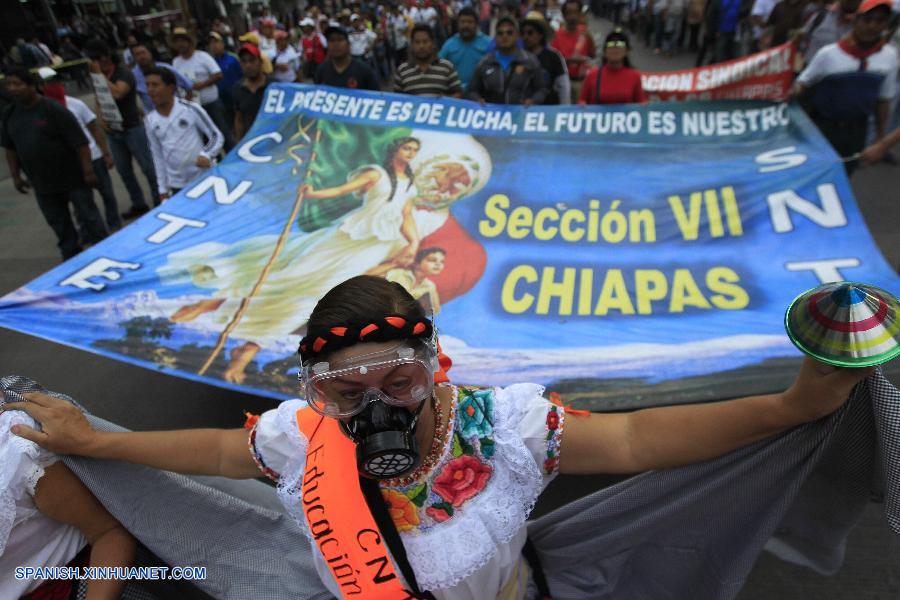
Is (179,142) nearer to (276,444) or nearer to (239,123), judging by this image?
(239,123)

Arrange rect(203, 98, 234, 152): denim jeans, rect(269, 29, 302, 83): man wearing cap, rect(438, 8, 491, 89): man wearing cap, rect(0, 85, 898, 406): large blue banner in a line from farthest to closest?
rect(269, 29, 302, 83): man wearing cap < rect(203, 98, 234, 152): denim jeans < rect(438, 8, 491, 89): man wearing cap < rect(0, 85, 898, 406): large blue banner

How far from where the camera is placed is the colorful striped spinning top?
0.95 metres

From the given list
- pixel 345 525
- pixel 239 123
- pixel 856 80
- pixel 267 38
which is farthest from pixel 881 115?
pixel 267 38

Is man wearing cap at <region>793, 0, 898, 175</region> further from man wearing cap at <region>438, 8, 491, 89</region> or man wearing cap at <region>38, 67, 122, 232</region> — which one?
man wearing cap at <region>38, 67, 122, 232</region>

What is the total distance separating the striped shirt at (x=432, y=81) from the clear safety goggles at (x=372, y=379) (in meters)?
4.93

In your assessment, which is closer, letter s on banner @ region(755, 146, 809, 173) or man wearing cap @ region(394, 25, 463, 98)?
letter s on banner @ region(755, 146, 809, 173)

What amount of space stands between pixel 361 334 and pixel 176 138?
4.56 metres

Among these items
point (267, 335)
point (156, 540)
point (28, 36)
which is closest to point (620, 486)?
point (156, 540)

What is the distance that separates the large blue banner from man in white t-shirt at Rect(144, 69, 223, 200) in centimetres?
47

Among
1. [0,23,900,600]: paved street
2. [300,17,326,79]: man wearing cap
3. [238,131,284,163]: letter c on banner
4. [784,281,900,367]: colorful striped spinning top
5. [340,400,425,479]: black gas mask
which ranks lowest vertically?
[0,23,900,600]: paved street

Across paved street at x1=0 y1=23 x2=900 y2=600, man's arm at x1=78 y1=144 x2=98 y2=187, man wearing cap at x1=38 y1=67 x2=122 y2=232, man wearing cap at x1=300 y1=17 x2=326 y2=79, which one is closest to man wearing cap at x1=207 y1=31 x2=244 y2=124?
paved street at x1=0 y1=23 x2=900 y2=600

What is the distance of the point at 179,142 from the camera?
4.93m

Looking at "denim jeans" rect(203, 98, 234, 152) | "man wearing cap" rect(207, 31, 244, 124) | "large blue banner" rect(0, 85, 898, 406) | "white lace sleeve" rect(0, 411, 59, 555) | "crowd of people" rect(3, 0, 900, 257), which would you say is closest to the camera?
"white lace sleeve" rect(0, 411, 59, 555)

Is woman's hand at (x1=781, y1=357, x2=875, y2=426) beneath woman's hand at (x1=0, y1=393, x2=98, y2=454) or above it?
above
